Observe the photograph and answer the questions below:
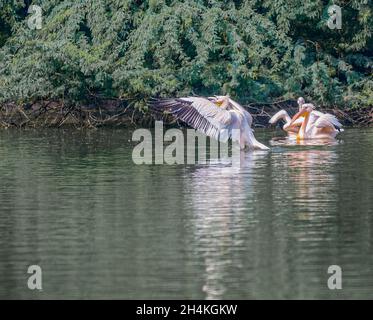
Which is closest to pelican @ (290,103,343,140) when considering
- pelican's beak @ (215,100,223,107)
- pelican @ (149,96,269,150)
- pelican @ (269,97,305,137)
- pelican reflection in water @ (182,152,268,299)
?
pelican @ (269,97,305,137)

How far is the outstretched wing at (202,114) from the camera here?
72.6 feet

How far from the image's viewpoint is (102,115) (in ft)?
93.7

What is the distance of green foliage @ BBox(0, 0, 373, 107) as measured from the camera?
27.3 m

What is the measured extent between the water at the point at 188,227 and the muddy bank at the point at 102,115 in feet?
23.8

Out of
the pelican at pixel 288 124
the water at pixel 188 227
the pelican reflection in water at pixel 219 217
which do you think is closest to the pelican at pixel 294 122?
the pelican at pixel 288 124

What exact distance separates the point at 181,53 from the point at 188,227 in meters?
14.1

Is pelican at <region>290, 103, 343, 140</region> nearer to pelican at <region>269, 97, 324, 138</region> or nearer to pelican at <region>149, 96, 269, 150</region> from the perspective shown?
pelican at <region>269, 97, 324, 138</region>

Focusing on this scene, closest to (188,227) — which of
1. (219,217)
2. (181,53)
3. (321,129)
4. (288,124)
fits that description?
(219,217)

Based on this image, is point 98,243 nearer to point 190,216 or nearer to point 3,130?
point 190,216

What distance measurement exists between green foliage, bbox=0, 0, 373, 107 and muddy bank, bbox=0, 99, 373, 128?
1.03ft

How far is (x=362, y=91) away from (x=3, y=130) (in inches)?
307

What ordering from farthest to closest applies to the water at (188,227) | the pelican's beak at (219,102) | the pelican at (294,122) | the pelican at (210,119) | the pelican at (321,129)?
the pelican at (294,122)
the pelican at (321,129)
the pelican's beak at (219,102)
the pelican at (210,119)
the water at (188,227)

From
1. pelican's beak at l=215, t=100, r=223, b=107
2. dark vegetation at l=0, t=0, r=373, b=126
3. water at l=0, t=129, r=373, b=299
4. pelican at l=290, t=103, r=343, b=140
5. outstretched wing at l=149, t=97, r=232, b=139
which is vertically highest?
dark vegetation at l=0, t=0, r=373, b=126

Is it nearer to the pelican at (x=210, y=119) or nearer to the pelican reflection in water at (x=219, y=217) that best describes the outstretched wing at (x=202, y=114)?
the pelican at (x=210, y=119)
